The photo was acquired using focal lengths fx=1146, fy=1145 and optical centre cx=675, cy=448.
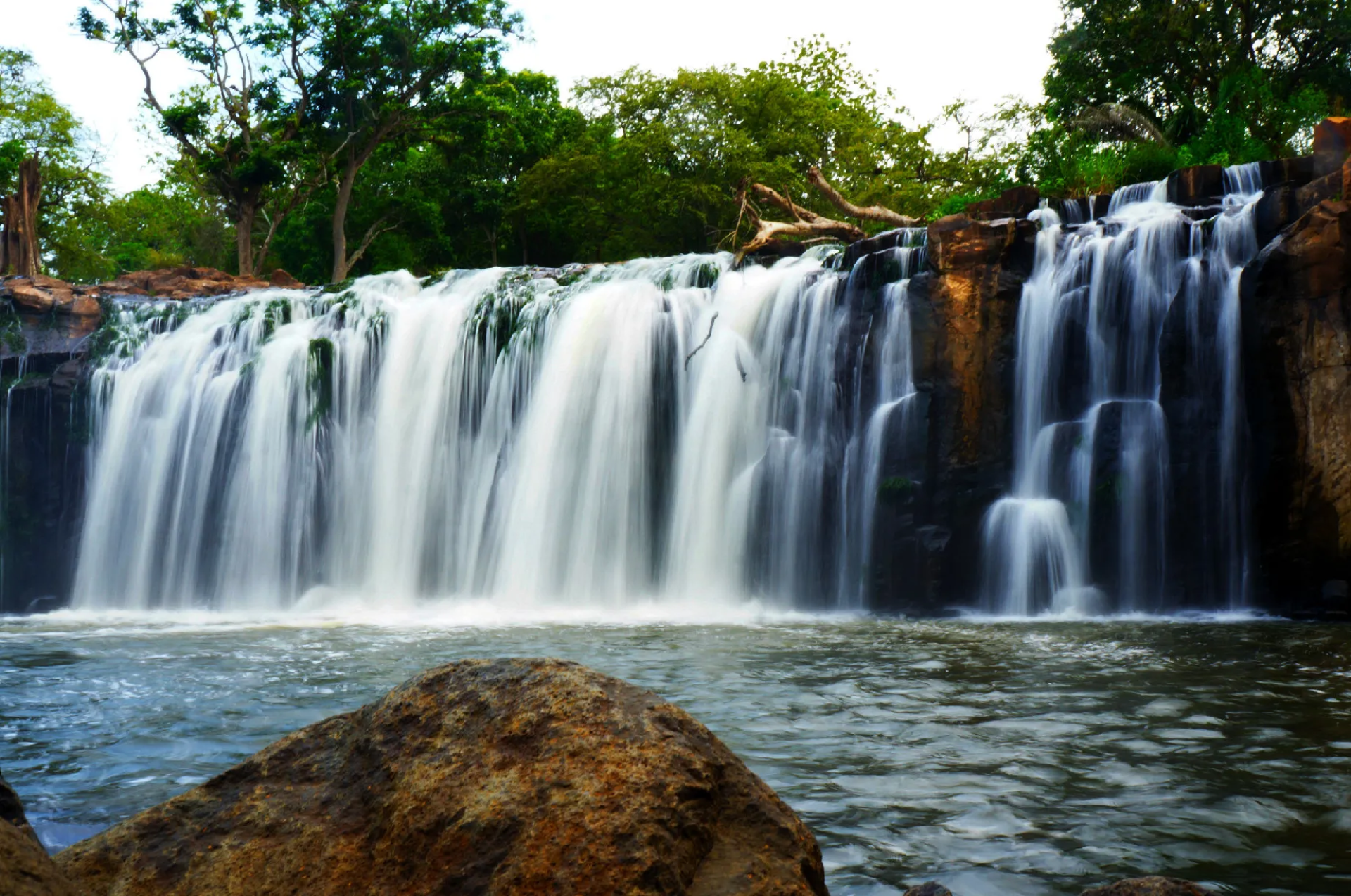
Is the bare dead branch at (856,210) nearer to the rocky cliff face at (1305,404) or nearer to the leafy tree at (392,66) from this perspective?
the rocky cliff face at (1305,404)

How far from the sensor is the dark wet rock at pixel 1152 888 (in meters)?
2.80

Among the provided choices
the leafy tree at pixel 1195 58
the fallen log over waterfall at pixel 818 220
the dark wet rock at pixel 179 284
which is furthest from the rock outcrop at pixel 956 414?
the leafy tree at pixel 1195 58

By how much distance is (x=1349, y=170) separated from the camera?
11547 millimetres

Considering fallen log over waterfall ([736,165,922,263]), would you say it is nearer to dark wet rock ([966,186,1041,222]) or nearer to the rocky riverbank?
dark wet rock ([966,186,1041,222])

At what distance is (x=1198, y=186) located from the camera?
14555mm

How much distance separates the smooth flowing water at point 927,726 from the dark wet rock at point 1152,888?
0.78m

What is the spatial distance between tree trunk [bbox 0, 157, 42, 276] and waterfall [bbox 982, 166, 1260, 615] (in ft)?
83.5

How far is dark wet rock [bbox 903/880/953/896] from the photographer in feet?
9.87

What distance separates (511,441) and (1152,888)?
13.4 metres

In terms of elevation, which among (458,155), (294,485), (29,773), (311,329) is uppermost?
(458,155)

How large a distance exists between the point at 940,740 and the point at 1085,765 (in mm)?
757

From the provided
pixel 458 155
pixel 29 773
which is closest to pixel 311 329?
pixel 29 773

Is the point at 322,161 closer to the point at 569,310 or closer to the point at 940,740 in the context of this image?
the point at 569,310

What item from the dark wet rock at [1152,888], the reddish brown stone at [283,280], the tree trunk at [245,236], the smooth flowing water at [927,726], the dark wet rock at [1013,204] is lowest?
the smooth flowing water at [927,726]
